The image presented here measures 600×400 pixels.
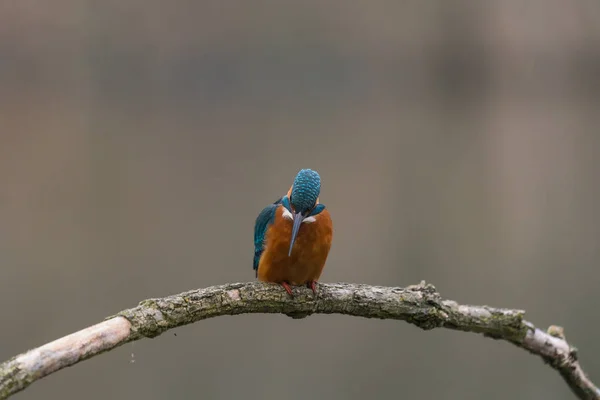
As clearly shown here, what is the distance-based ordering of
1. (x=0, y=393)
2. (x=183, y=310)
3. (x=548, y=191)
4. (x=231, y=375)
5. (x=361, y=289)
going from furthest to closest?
(x=548, y=191) → (x=231, y=375) → (x=361, y=289) → (x=183, y=310) → (x=0, y=393)

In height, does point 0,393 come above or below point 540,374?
above

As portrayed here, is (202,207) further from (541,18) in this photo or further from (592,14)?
(592,14)

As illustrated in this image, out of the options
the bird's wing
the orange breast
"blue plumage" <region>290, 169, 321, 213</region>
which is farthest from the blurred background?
"blue plumage" <region>290, 169, 321, 213</region>

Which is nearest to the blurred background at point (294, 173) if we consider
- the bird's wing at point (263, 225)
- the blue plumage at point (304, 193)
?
the bird's wing at point (263, 225)

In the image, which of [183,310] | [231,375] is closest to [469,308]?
[183,310]

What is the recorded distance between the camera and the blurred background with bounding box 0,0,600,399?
4.07m

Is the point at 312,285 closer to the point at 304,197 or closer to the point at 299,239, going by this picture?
the point at 299,239

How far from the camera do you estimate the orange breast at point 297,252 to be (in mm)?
1866

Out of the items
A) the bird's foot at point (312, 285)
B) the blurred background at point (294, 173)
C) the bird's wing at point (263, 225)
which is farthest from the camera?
the blurred background at point (294, 173)

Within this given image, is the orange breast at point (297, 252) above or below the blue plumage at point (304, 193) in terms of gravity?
below

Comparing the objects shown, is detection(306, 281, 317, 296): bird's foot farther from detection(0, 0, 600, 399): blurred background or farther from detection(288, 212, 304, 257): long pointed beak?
detection(0, 0, 600, 399): blurred background

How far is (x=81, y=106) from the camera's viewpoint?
473 cm

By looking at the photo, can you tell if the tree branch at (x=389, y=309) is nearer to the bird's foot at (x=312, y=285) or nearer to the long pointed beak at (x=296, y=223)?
the bird's foot at (x=312, y=285)

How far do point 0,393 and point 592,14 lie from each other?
5.40 m
